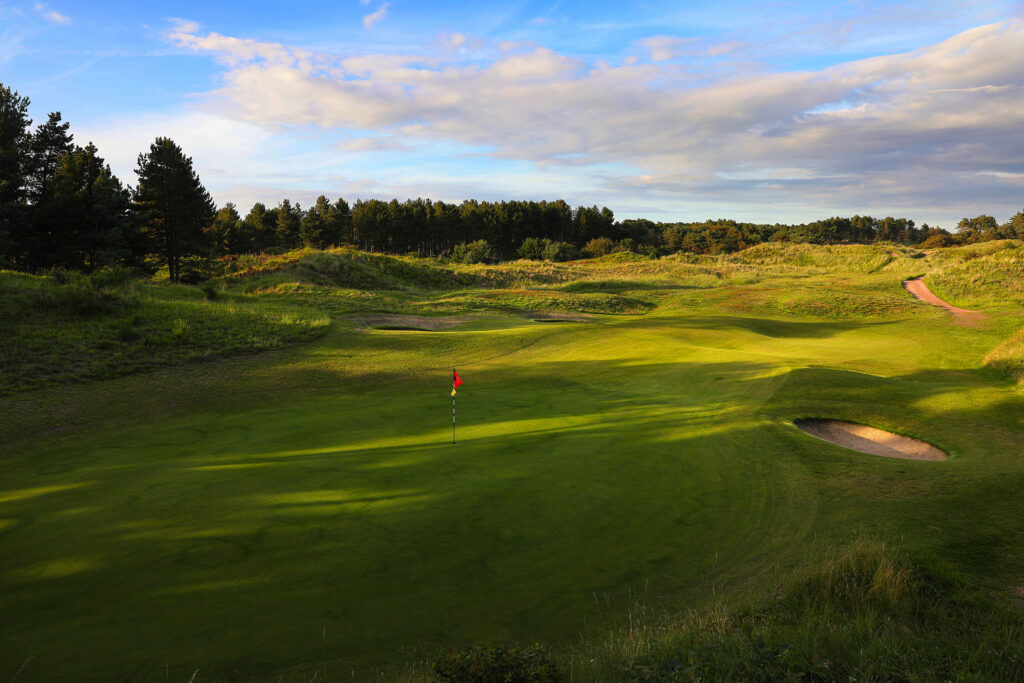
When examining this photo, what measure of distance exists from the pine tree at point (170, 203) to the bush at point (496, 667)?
48.7m

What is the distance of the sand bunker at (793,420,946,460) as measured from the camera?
35.7ft

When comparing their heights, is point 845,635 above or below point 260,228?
below

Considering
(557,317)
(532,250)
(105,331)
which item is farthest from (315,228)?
(105,331)

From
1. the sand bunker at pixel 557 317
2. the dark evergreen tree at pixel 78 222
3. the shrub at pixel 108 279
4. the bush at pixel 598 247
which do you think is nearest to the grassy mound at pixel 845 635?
the shrub at pixel 108 279

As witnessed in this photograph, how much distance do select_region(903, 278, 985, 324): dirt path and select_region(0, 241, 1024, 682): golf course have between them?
14.4 metres

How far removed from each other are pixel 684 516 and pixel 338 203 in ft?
331

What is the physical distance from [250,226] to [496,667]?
106m

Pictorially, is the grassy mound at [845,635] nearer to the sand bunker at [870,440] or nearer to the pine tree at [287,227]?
the sand bunker at [870,440]

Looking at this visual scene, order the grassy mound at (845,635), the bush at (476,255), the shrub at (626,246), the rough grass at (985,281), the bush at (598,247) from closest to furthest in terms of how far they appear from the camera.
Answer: the grassy mound at (845,635)
the rough grass at (985,281)
the bush at (476,255)
the bush at (598,247)
the shrub at (626,246)

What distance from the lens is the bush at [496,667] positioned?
13.4ft

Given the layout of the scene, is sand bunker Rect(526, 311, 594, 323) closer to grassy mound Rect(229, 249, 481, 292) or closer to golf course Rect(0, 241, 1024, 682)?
golf course Rect(0, 241, 1024, 682)

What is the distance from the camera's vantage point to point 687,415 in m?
13.1

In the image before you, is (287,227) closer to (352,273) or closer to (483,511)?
(352,273)

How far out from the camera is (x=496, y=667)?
414 centimetres
